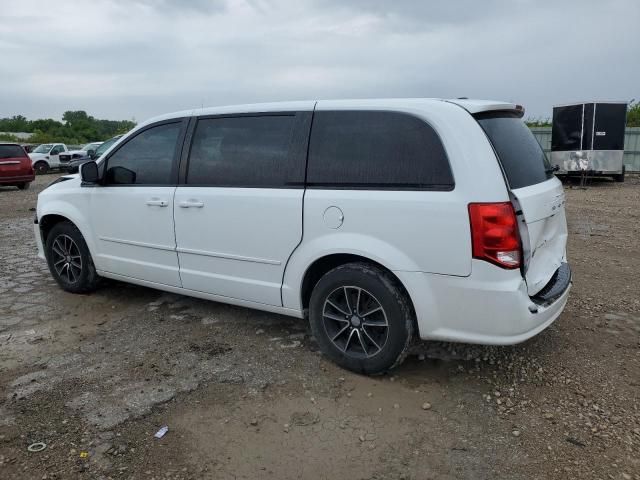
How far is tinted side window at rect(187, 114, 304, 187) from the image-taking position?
3676 mm

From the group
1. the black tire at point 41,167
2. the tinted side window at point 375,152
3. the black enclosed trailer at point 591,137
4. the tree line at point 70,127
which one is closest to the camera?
the tinted side window at point 375,152

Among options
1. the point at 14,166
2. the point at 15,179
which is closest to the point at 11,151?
the point at 14,166

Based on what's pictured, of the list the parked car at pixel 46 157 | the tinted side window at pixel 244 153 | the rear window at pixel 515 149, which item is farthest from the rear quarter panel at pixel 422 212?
the parked car at pixel 46 157

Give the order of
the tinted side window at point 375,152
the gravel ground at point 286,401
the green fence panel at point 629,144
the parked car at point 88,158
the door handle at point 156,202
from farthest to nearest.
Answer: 1. the green fence panel at point 629,144
2. the parked car at point 88,158
3. the door handle at point 156,202
4. the tinted side window at point 375,152
5. the gravel ground at point 286,401

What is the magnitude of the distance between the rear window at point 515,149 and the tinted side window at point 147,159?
2.47m

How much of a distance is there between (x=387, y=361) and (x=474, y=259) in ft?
2.87

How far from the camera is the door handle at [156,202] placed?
13.8 feet

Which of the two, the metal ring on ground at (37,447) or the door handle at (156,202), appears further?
the door handle at (156,202)

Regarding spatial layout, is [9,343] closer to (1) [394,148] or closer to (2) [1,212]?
(1) [394,148]

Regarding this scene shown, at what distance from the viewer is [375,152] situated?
3.33 meters

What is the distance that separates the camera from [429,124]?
10.4 feet

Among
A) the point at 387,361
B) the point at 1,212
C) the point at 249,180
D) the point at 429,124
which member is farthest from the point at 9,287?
the point at 1,212

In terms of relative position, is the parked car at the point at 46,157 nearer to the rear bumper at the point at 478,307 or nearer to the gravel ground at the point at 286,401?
the gravel ground at the point at 286,401

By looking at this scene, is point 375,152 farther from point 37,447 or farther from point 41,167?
point 41,167
